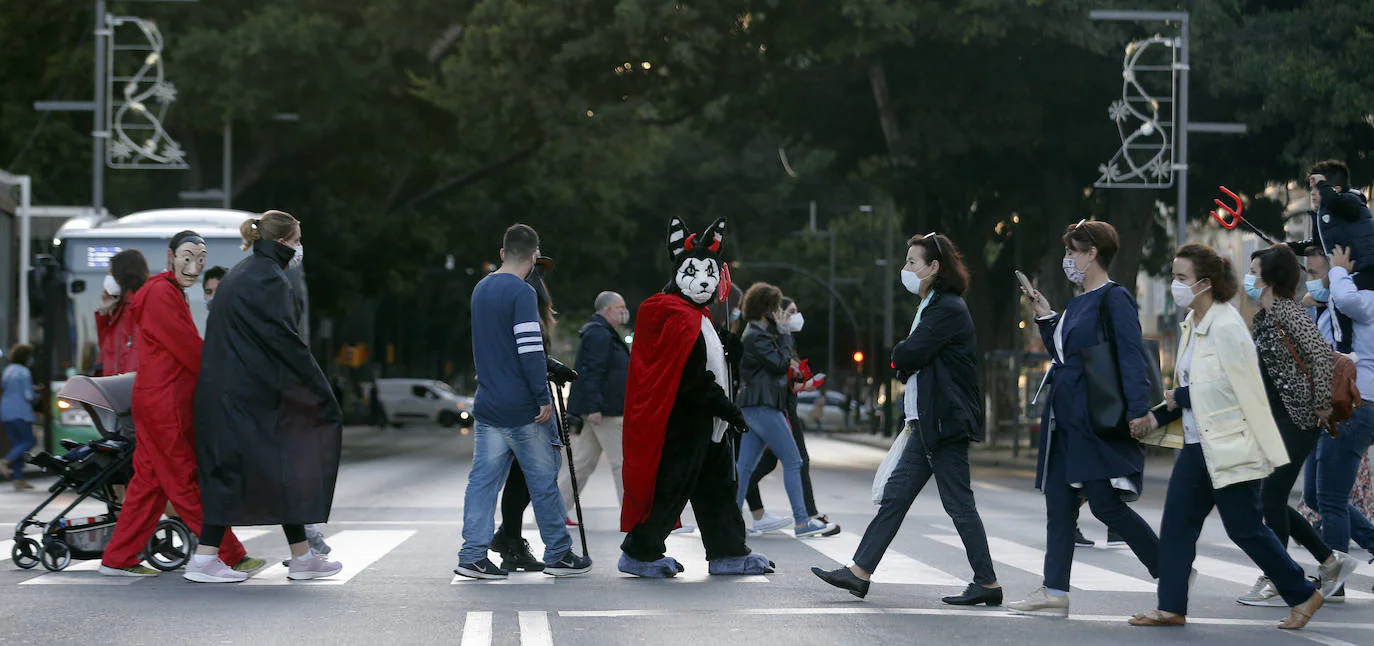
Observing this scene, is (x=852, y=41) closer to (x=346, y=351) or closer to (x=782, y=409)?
(x=782, y=409)

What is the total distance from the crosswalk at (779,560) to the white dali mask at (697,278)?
1.50 metres

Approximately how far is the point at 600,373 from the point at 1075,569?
3.92 m

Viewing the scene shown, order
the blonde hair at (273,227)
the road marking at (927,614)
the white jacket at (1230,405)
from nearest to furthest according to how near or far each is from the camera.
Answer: the white jacket at (1230,405) → the road marking at (927,614) → the blonde hair at (273,227)

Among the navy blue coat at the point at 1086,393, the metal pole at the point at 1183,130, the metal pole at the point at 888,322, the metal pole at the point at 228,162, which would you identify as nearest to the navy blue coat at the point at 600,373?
the navy blue coat at the point at 1086,393

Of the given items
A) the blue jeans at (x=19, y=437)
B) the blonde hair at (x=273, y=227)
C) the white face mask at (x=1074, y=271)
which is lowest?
the blue jeans at (x=19, y=437)

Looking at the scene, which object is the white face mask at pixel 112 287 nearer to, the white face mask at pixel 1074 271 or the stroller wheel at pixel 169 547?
the stroller wheel at pixel 169 547

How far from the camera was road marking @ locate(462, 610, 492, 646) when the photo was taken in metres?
7.66

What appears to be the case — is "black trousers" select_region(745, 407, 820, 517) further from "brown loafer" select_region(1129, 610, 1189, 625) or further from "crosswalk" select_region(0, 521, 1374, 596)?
"brown loafer" select_region(1129, 610, 1189, 625)

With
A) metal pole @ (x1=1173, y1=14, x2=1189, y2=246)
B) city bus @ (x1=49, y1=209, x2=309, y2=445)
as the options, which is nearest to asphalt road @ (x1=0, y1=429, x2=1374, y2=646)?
city bus @ (x1=49, y1=209, x2=309, y2=445)

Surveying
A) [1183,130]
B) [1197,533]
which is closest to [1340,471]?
[1197,533]

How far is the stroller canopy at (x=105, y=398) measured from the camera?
10.4m

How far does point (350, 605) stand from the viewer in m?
8.87

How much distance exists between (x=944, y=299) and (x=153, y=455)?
4.05 m

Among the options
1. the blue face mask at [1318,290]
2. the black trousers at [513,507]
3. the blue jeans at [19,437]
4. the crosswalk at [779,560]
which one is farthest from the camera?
the blue jeans at [19,437]
